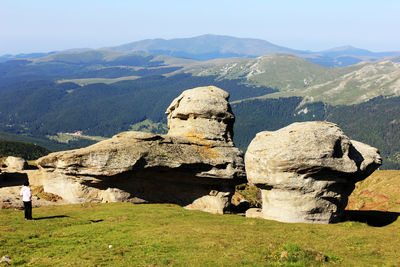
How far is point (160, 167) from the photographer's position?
147 feet

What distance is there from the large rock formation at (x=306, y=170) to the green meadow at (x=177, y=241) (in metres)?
3.54

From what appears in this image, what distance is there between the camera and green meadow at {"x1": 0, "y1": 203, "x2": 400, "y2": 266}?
2253 cm

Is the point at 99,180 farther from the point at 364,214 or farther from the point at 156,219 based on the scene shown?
the point at 364,214

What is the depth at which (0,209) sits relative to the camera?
35344 millimetres

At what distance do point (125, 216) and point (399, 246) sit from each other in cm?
2396

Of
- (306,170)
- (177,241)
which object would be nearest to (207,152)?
(306,170)

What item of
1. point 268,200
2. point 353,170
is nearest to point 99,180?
point 268,200

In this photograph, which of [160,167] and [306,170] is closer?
[306,170]

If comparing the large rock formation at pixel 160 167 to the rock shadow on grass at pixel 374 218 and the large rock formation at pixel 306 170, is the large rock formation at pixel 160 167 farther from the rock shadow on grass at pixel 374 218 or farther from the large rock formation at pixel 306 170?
the rock shadow on grass at pixel 374 218

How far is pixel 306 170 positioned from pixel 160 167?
57.5ft

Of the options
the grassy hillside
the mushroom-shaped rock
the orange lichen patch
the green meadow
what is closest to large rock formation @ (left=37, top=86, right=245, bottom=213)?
the orange lichen patch

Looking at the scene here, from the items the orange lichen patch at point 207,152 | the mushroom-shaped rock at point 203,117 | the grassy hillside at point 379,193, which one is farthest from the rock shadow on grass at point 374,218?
the mushroom-shaped rock at point 203,117

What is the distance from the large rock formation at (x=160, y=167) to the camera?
139ft

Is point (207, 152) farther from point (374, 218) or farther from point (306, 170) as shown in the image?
point (374, 218)
